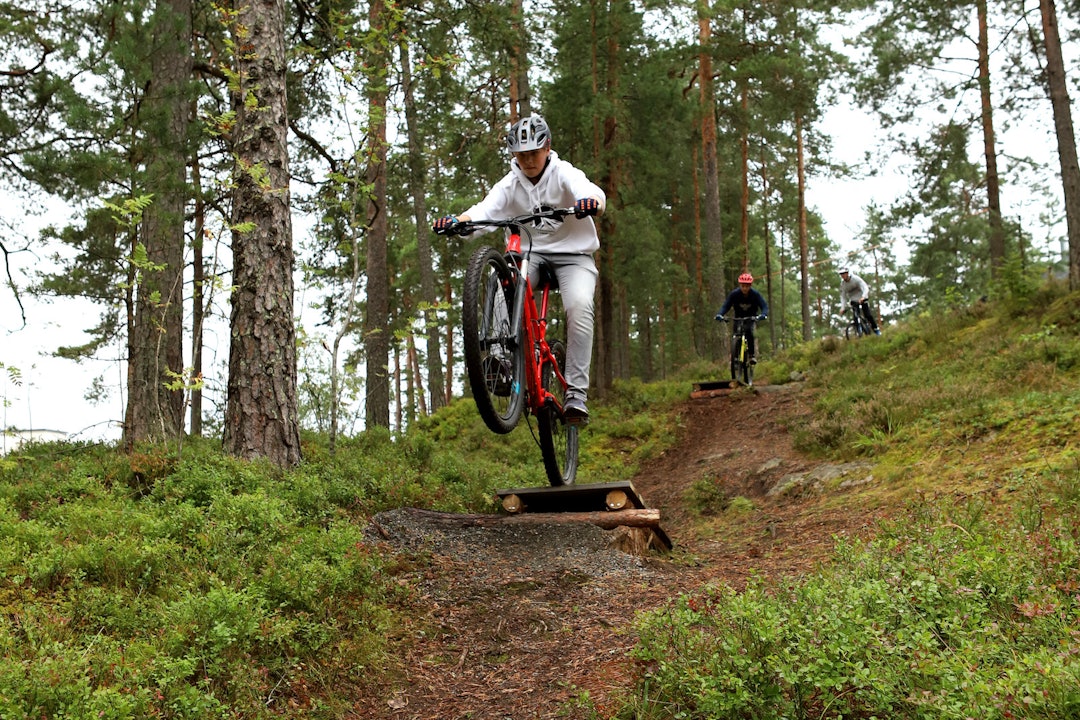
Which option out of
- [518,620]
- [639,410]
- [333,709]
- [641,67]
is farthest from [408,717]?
[641,67]

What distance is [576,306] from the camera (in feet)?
20.2

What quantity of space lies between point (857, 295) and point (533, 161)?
48.3ft

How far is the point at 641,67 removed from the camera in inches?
752

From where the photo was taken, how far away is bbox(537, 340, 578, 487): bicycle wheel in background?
246 inches

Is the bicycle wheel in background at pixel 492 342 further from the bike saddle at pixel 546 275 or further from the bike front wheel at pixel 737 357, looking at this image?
the bike front wheel at pixel 737 357

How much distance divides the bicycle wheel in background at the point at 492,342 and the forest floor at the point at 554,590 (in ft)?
3.16

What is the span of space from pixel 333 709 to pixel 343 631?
60 centimetres

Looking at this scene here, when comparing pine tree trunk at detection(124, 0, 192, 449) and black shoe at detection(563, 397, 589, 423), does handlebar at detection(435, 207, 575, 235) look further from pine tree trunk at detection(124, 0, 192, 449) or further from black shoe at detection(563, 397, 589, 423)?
pine tree trunk at detection(124, 0, 192, 449)

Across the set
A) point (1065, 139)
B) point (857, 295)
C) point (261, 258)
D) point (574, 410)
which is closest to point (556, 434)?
point (574, 410)

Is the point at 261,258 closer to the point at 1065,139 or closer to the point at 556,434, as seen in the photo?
the point at 556,434

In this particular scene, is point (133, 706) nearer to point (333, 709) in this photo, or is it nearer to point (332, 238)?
point (333, 709)

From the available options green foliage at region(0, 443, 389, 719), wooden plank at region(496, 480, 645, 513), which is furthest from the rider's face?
green foliage at region(0, 443, 389, 719)

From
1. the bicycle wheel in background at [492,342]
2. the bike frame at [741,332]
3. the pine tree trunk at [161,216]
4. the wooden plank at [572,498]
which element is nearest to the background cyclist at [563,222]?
the bicycle wheel in background at [492,342]

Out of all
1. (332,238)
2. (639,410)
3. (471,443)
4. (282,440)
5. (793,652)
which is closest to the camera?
(793,652)
